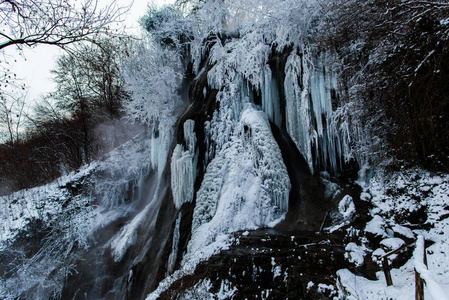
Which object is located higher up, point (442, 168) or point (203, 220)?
point (442, 168)

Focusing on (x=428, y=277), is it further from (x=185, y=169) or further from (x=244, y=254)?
(x=185, y=169)

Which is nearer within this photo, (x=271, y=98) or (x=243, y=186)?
(x=243, y=186)

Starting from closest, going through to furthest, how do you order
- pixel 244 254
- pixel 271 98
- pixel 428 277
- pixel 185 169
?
1. pixel 428 277
2. pixel 244 254
3. pixel 271 98
4. pixel 185 169

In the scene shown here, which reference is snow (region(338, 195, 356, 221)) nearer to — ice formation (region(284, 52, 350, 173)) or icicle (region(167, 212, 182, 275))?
ice formation (region(284, 52, 350, 173))

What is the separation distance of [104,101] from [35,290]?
11799 millimetres

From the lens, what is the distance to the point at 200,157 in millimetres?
8906

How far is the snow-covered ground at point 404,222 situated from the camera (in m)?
3.59

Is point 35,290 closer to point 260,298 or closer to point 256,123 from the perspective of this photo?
point 260,298

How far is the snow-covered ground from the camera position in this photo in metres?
3.59

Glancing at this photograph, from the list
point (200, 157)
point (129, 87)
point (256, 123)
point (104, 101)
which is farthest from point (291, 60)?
point (104, 101)

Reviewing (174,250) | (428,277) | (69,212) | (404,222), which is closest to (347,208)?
(404,222)

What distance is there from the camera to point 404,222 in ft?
16.0

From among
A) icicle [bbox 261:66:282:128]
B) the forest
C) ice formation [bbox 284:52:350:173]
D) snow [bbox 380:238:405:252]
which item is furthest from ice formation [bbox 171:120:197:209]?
snow [bbox 380:238:405:252]

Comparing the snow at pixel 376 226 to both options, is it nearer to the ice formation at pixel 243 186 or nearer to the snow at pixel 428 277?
the ice formation at pixel 243 186
